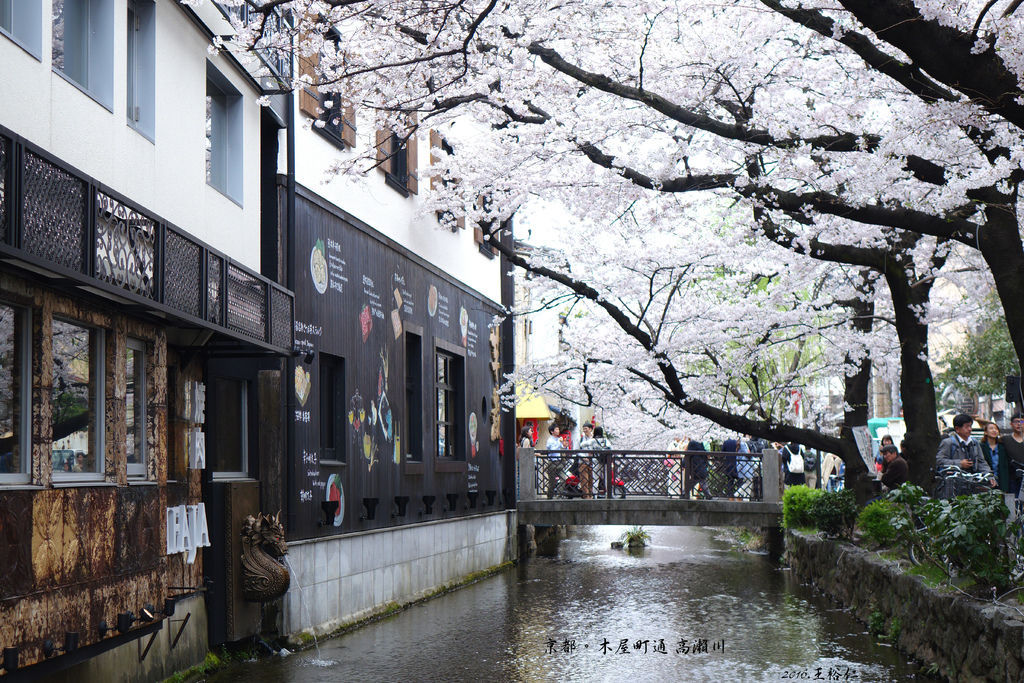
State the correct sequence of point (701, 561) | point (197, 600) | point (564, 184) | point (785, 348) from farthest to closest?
1. point (785, 348)
2. point (701, 561)
3. point (564, 184)
4. point (197, 600)

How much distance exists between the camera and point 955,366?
40.5m

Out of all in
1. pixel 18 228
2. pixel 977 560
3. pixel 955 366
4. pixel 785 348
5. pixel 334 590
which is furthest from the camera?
pixel 955 366

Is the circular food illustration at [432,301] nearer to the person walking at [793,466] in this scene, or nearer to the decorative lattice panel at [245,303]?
the decorative lattice panel at [245,303]

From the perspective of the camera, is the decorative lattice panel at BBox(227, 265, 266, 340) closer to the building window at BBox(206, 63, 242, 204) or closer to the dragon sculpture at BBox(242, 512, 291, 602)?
the building window at BBox(206, 63, 242, 204)

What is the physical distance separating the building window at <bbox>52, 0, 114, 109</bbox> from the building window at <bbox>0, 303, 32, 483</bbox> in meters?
2.38

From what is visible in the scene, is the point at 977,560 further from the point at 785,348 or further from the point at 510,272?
the point at 785,348

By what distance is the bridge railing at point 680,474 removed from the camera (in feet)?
81.8

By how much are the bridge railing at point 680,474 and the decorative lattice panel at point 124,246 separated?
1721 centimetres

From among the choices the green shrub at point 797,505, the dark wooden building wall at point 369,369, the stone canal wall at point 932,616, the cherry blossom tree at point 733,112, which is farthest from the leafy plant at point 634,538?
the stone canal wall at point 932,616

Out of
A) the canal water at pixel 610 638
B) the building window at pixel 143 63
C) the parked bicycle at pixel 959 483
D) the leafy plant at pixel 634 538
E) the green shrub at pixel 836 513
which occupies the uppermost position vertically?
the building window at pixel 143 63

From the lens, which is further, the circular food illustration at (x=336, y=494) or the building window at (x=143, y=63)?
the circular food illustration at (x=336, y=494)

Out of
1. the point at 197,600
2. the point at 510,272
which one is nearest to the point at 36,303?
the point at 197,600

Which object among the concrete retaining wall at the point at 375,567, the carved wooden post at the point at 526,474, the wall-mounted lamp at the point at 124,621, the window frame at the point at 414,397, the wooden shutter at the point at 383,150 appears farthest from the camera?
the carved wooden post at the point at 526,474

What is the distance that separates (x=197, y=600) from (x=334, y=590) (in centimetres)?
318
